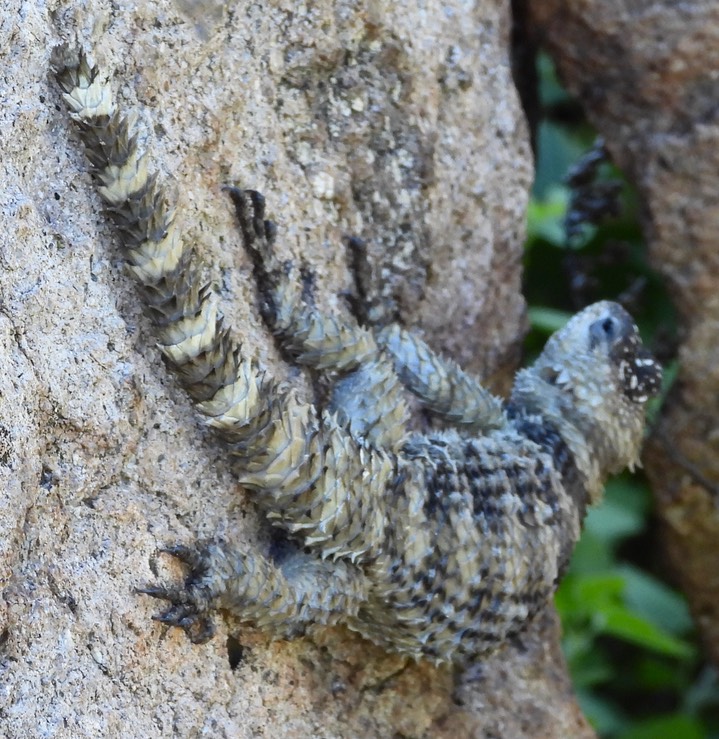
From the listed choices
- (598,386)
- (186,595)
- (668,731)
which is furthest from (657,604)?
(186,595)

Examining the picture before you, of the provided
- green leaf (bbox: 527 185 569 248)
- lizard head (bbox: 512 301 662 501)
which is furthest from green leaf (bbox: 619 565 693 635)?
lizard head (bbox: 512 301 662 501)

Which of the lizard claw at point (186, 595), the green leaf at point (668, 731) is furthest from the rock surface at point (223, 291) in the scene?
the green leaf at point (668, 731)

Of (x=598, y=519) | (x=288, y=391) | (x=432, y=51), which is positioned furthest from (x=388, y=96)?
(x=598, y=519)

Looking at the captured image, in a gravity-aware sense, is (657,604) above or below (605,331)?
below

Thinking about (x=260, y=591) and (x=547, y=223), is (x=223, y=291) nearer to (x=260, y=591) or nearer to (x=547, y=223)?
(x=260, y=591)

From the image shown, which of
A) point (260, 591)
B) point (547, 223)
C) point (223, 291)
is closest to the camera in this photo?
point (260, 591)
